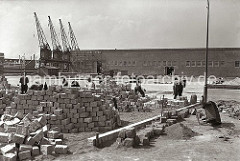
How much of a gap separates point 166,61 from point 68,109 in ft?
138

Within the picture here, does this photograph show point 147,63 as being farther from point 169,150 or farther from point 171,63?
point 169,150

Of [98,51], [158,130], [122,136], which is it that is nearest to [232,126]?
[158,130]

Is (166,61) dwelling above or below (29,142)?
above

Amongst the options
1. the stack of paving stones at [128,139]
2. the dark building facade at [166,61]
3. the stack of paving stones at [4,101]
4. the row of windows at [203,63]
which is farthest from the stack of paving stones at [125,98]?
the row of windows at [203,63]

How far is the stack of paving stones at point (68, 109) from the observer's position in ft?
33.8

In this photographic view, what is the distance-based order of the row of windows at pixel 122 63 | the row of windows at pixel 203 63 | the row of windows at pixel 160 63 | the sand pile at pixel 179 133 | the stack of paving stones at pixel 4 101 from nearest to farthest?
the sand pile at pixel 179 133 < the stack of paving stones at pixel 4 101 < the row of windows at pixel 203 63 < the row of windows at pixel 160 63 < the row of windows at pixel 122 63

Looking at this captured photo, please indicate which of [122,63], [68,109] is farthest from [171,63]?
[68,109]

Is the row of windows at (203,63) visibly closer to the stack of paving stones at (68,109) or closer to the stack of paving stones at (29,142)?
the stack of paving stones at (68,109)

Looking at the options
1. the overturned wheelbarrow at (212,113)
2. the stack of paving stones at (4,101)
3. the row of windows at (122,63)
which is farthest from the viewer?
the row of windows at (122,63)

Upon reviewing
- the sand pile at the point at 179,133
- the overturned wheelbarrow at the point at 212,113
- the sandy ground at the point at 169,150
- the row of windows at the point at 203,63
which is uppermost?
the row of windows at the point at 203,63

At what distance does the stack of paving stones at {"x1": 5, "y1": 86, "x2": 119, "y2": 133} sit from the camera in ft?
33.8

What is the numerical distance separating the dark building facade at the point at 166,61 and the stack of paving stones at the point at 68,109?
1573 inches

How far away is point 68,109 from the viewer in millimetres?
10547

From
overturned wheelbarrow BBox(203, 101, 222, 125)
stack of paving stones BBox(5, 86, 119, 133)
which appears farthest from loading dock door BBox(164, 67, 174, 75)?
stack of paving stones BBox(5, 86, 119, 133)
